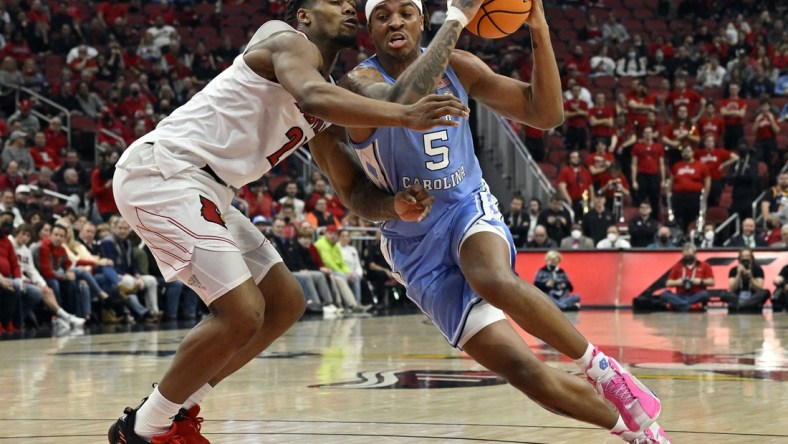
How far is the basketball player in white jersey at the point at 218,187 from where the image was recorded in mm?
4852

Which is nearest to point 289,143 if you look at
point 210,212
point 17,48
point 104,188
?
point 210,212

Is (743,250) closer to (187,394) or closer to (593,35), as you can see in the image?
(593,35)

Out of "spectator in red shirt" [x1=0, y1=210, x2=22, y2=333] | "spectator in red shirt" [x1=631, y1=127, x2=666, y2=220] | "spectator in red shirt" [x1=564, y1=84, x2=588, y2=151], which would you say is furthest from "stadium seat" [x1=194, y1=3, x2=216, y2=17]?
"spectator in red shirt" [x1=0, y1=210, x2=22, y2=333]

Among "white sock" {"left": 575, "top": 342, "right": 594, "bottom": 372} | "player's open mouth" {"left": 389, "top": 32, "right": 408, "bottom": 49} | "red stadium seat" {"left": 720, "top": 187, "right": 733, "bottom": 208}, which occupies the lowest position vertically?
"red stadium seat" {"left": 720, "top": 187, "right": 733, "bottom": 208}

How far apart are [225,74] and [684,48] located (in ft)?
70.8

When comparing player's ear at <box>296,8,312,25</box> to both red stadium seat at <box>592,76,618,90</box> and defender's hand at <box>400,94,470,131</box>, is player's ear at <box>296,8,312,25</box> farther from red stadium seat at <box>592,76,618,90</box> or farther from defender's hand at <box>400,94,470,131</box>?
red stadium seat at <box>592,76,618,90</box>

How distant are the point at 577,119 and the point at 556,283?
5.60 m

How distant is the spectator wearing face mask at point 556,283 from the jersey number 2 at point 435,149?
41.8 feet

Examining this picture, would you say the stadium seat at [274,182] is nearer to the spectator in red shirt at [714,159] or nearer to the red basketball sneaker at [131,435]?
the spectator in red shirt at [714,159]

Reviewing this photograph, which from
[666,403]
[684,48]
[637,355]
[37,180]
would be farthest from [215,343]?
[684,48]

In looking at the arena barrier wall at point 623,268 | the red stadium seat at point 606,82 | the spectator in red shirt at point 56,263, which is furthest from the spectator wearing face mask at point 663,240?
the spectator in red shirt at point 56,263

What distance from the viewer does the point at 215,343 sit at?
16.0 feet

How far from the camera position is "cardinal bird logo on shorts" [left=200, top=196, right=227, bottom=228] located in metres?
4.94

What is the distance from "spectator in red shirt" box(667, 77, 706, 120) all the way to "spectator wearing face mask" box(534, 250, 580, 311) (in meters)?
5.74
